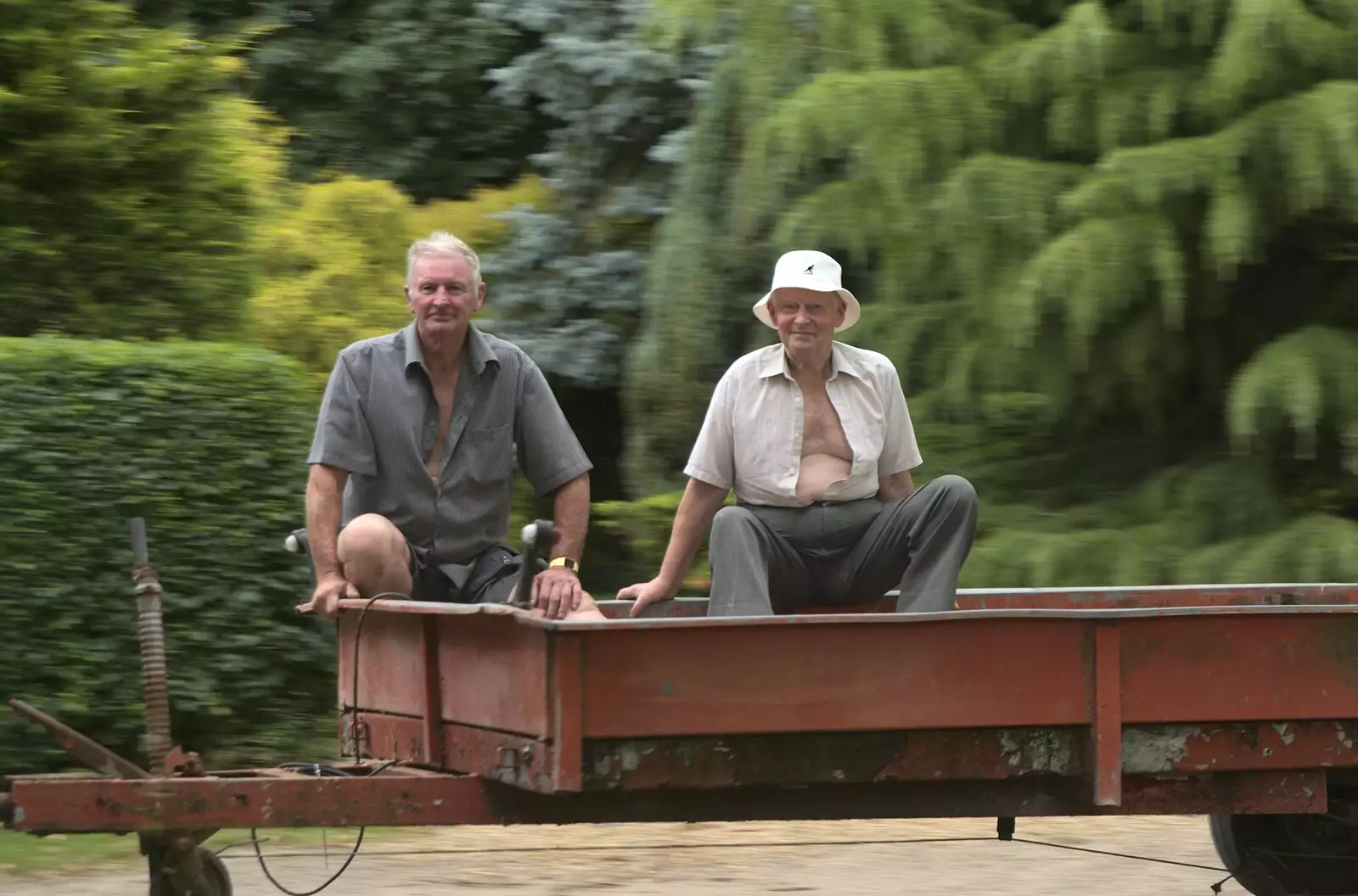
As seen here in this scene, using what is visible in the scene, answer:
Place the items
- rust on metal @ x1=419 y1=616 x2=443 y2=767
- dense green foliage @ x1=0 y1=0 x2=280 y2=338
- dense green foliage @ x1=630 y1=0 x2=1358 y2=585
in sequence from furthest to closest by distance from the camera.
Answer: dense green foliage @ x1=0 y1=0 x2=280 y2=338 → dense green foliage @ x1=630 y1=0 x2=1358 y2=585 → rust on metal @ x1=419 y1=616 x2=443 y2=767

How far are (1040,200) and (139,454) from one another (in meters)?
3.34

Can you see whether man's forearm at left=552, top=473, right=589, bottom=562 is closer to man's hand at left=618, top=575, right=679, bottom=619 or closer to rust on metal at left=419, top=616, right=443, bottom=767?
man's hand at left=618, top=575, right=679, bottom=619

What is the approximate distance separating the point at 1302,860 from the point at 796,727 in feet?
6.52

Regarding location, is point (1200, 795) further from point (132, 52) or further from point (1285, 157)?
point (132, 52)

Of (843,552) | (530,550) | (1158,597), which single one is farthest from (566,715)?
(1158,597)

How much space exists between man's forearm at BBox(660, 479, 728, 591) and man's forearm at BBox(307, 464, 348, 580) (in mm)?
792

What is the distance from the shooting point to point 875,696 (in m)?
3.75

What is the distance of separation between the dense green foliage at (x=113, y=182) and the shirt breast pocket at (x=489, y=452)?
9.82ft

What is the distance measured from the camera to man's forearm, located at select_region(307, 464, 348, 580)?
4461mm

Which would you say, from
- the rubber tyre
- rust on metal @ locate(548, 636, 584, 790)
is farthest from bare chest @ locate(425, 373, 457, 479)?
rust on metal @ locate(548, 636, 584, 790)

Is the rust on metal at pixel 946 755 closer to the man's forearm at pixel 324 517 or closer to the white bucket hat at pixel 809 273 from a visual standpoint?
the man's forearm at pixel 324 517

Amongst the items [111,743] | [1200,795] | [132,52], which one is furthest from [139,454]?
[1200,795]

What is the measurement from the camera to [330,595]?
4352mm

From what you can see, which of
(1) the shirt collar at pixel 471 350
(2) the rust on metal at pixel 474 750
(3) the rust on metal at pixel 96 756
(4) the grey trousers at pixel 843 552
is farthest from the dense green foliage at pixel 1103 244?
(3) the rust on metal at pixel 96 756
